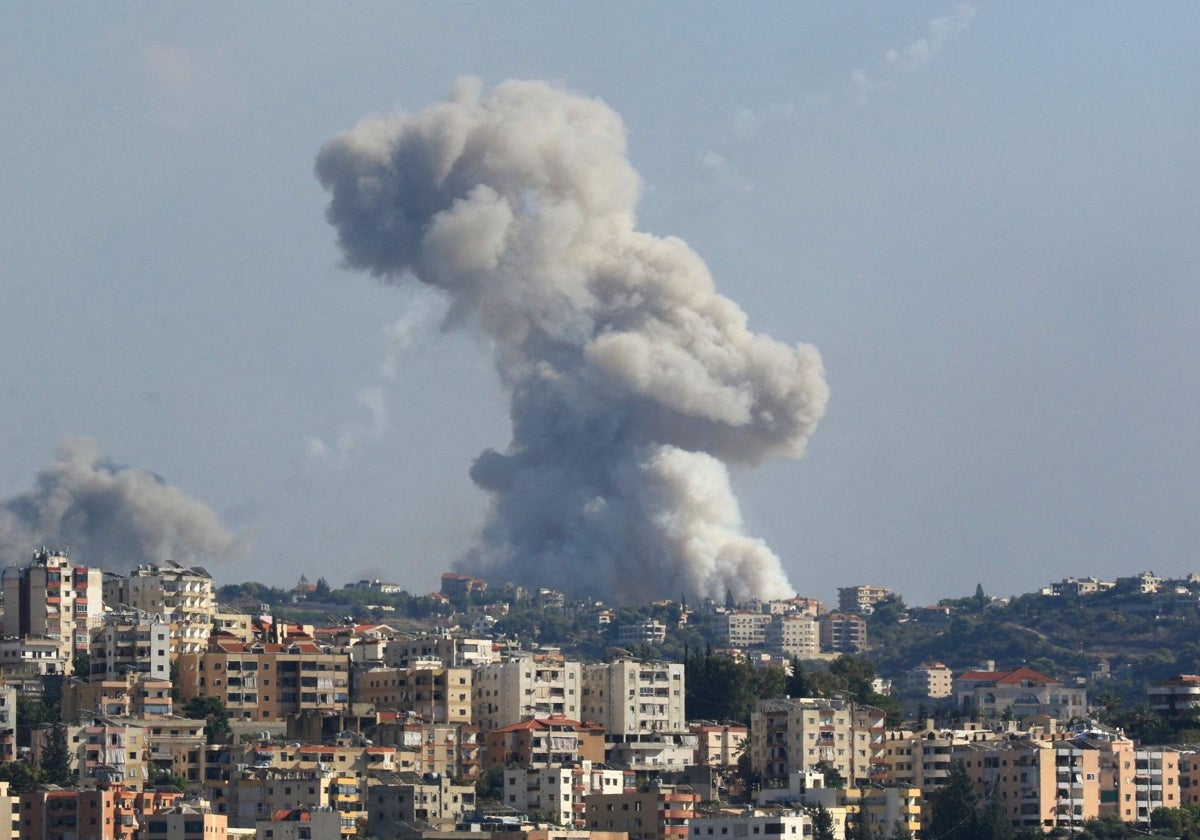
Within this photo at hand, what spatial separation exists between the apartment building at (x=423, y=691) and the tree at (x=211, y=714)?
426 cm

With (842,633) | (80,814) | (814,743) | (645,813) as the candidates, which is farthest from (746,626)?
(80,814)

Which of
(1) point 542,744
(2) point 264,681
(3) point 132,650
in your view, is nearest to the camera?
(1) point 542,744

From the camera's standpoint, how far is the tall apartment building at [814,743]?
81000 mm

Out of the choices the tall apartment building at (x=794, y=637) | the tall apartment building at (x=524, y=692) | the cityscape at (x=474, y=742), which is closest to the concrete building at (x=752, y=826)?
the cityscape at (x=474, y=742)

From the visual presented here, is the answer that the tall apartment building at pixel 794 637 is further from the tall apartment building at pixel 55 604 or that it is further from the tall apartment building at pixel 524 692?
the tall apartment building at pixel 524 692

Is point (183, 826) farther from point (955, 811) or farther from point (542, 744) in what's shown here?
point (955, 811)

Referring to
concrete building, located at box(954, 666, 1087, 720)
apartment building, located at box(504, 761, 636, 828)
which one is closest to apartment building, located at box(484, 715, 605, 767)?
apartment building, located at box(504, 761, 636, 828)

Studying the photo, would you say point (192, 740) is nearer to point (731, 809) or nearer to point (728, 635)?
point (731, 809)

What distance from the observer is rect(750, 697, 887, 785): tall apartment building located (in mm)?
81000

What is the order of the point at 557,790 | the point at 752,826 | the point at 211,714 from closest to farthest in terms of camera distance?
the point at 752,826 → the point at 557,790 → the point at 211,714

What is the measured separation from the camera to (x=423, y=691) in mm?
84812

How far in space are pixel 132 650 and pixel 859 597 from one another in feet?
310

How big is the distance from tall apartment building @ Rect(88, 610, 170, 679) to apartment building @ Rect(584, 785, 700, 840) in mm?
14450

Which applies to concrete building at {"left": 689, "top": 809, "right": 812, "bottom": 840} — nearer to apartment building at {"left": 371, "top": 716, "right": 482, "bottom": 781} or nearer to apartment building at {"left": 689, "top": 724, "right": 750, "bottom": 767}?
apartment building at {"left": 371, "top": 716, "right": 482, "bottom": 781}
